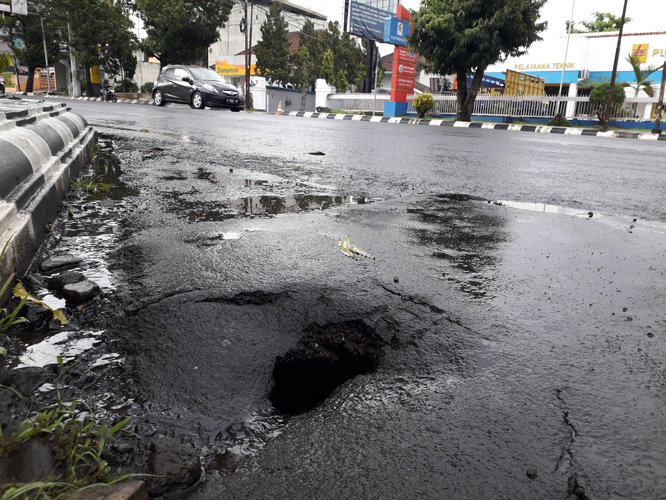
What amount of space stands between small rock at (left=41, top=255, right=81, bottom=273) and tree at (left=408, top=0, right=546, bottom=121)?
Answer: 2137 cm

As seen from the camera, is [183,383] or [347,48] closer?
[183,383]

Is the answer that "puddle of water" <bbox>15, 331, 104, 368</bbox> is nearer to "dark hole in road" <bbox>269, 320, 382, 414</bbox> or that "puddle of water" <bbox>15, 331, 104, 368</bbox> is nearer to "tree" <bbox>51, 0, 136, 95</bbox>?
"dark hole in road" <bbox>269, 320, 382, 414</bbox>

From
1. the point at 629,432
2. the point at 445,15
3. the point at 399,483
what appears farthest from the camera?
the point at 445,15

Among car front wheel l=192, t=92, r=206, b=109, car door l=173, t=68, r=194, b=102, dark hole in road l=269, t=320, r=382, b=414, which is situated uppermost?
car door l=173, t=68, r=194, b=102

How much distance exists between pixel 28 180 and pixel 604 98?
2599 cm

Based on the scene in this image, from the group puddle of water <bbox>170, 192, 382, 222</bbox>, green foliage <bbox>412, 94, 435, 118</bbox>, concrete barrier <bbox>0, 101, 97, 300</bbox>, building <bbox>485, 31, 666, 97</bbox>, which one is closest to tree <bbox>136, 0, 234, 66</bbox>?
green foliage <bbox>412, 94, 435, 118</bbox>

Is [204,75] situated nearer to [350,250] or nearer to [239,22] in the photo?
[350,250]

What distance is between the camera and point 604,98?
23.6m

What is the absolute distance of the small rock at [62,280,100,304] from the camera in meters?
1.87

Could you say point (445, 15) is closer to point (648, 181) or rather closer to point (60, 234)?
point (648, 181)

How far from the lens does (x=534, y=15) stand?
21.0 meters

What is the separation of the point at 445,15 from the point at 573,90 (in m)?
14.3

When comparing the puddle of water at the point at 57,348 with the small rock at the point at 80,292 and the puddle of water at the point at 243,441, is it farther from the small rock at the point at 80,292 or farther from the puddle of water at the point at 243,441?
the puddle of water at the point at 243,441

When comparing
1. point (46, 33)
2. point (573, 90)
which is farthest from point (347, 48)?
point (46, 33)
